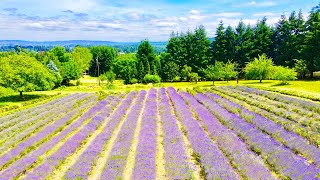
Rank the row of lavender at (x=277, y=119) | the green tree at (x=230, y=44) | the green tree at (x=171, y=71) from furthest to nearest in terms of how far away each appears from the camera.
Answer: the green tree at (x=230, y=44), the green tree at (x=171, y=71), the row of lavender at (x=277, y=119)

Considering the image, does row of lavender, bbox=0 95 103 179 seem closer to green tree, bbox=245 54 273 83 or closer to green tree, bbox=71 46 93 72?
green tree, bbox=245 54 273 83

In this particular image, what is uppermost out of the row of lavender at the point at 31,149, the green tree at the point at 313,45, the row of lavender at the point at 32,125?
the green tree at the point at 313,45

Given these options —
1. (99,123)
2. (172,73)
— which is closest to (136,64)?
(172,73)

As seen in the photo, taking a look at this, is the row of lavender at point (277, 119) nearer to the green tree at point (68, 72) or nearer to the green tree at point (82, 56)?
the green tree at point (68, 72)

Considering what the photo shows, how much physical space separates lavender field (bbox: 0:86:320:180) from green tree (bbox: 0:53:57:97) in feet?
40.1

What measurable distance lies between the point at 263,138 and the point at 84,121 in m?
18.0

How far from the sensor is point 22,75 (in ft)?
155

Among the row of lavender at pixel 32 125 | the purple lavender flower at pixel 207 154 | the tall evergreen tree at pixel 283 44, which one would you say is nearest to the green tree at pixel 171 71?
the tall evergreen tree at pixel 283 44

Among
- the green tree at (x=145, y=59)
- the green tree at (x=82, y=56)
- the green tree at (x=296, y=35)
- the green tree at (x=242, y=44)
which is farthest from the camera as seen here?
the green tree at (x=82, y=56)

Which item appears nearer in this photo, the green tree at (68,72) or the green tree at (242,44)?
the green tree at (242,44)

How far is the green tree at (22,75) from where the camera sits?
46.2 meters

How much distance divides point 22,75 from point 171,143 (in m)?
35.1

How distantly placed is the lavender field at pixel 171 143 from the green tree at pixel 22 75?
12.2m

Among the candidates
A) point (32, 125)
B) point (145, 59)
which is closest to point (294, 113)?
point (32, 125)
